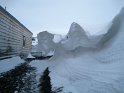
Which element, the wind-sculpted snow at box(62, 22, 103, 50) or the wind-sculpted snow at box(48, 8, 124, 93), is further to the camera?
the wind-sculpted snow at box(62, 22, 103, 50)

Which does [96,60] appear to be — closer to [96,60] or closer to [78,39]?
[96,60]

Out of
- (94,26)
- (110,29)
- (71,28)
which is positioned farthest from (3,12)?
(110,29)

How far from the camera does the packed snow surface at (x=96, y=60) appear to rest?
4.50 m

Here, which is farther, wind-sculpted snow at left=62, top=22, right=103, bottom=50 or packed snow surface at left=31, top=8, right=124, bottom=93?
wind-sculpted snow at left=62, top=22, right=103, bottom=50

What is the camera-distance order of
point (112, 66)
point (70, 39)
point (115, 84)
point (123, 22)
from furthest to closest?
point (70, 39) → point (123, 22) → point (112, 66) → point (115, 84)

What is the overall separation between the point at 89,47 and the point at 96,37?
1.48 feet

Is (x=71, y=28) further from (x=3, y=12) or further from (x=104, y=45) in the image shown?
(x=3, y=12)

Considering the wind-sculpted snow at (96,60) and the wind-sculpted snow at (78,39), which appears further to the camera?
the wind-sculpted snow at (78,39)

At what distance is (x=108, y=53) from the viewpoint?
536cm

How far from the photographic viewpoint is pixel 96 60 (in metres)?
5.93

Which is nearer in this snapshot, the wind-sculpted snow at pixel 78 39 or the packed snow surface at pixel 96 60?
the packed snow surface at pixel 96 60

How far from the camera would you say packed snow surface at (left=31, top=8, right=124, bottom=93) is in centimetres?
450

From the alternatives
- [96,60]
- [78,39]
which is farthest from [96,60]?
[78,39]

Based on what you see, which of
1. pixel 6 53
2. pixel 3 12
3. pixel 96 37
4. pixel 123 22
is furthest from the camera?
pixel 6 53
